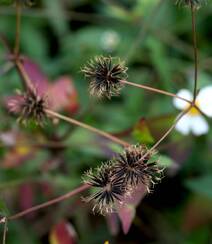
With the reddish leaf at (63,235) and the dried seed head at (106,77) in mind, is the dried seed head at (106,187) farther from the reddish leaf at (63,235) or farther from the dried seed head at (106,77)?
the reddish leaf at (63,235)

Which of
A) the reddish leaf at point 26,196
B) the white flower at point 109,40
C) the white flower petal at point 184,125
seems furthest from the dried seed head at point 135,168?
the white flower at point 109,40

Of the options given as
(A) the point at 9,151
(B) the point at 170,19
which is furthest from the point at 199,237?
(B) the point at 170,19

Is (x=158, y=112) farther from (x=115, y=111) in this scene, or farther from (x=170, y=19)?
(x=170, y=19)

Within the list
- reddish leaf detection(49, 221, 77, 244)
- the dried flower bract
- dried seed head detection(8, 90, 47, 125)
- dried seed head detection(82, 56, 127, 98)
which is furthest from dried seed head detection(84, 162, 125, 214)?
reddish leaf detection(49, 221, 77, 244)

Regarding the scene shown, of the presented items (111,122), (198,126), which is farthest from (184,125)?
(111,122)

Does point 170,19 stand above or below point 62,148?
above

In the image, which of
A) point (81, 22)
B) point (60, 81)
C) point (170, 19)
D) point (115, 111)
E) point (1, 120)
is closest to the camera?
point (1, 120)
